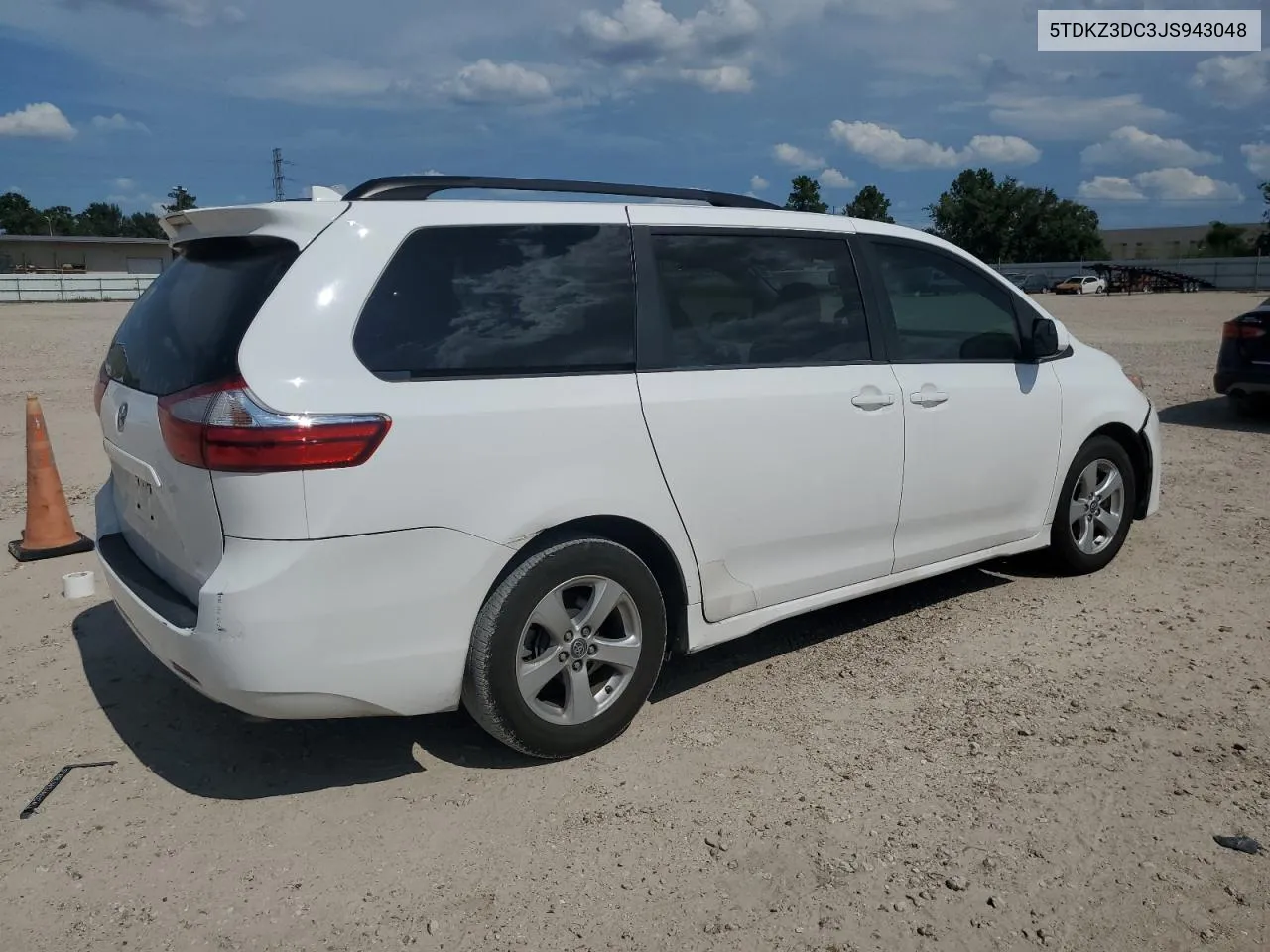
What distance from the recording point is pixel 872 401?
14.5 ft

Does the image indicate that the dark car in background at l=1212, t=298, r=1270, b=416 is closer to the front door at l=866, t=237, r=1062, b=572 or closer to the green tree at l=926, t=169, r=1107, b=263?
the front door at l=866, t=237, r=1062, b=572

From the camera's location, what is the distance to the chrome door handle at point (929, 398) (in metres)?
4.58

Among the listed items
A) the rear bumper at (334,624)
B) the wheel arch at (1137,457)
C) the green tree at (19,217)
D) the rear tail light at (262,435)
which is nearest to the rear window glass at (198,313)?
the rear tail light at (262,435)

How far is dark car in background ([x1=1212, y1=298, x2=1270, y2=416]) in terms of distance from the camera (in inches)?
399

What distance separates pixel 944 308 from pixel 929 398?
23.8 inches

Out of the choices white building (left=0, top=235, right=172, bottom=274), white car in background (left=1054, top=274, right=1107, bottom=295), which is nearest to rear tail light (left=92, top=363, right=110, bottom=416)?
white car in background (left=1054, top=274, right=1107, bottom=295)

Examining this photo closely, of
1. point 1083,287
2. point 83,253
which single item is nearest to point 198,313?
point 1083,287

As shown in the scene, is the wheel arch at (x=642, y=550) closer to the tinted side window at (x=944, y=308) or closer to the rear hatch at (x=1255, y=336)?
the tinted side window at (x=944, y=308)

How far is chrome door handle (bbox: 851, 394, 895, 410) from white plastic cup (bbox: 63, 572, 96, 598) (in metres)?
4.09

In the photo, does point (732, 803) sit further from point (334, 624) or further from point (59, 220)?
point (59, 220)

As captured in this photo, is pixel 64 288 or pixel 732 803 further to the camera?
pixel 64 288

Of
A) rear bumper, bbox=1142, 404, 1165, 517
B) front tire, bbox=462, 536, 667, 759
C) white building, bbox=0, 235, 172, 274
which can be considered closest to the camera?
front tire, bbox=462, 536, 667, 759

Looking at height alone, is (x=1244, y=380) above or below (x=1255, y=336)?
below

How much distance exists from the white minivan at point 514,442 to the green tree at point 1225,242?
8844cm
